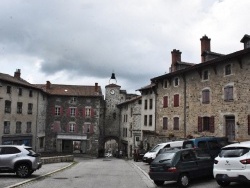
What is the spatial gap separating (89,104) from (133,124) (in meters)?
9.18

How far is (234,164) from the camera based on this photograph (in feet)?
36.5

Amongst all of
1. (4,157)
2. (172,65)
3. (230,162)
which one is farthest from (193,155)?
(172,65)

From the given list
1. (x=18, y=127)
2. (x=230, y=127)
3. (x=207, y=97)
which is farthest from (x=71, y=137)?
(x=230, y=127)

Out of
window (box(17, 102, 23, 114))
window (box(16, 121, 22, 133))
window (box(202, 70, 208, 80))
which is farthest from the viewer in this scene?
window (box(17, 102, 23, 114))

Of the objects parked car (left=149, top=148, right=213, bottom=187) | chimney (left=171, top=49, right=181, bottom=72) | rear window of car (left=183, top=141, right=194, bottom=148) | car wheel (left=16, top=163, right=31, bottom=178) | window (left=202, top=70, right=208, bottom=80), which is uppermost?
chimney (left=171, top=49, right=181, bottom=72)

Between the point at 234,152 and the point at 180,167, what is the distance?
2604 mm

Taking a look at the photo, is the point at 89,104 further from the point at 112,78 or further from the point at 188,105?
the point at 188,105

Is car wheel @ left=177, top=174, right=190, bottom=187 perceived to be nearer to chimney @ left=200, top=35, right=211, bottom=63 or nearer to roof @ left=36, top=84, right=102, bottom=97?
chimney @ left=200, top=35, right=211, bottom=63

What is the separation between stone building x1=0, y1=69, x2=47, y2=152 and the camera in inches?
1575

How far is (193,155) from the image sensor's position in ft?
45.9

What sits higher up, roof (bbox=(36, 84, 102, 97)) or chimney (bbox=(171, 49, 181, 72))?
chimney (bbox=(171, 49, 181, 72))

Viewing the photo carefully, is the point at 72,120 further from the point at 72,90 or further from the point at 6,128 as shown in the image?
the point at 6,128

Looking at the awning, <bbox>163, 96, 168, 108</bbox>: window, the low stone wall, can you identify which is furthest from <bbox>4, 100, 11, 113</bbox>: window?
<bbox>163, 96, 168, 108</bbox>: window

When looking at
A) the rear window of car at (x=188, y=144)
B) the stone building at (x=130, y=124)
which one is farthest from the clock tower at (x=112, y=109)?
the rear window of car at (x=188, y=144)
